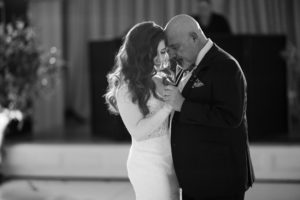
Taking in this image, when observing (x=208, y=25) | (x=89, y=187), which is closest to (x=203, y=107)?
(x=89, y=187)

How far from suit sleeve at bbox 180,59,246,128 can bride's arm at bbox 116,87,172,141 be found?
0.15 meters

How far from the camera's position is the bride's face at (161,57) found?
217 cm

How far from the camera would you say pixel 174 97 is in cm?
208

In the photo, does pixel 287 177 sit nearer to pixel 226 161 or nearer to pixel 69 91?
pixel 226 161

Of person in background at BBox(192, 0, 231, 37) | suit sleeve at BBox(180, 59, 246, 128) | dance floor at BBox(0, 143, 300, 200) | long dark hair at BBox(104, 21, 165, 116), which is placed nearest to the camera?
suit sleeve at BBox(180, 59, 246, 128)

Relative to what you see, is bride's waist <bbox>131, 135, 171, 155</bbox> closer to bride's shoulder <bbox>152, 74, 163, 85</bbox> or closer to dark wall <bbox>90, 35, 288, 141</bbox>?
bride's shoulder <bbox>152, 74, 163, 85</bbox>

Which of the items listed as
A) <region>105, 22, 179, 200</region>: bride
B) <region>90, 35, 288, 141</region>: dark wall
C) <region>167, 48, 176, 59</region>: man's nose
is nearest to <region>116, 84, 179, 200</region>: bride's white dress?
<region>105, 22, 179, 200</region>: bride

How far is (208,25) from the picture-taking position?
17.4ft

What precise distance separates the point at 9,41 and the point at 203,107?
302 centimetres

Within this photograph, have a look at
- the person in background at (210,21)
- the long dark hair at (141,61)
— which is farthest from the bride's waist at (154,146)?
the person in background at (210,21)

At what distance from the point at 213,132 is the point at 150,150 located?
1.03 ft

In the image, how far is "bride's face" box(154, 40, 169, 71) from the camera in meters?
2.17

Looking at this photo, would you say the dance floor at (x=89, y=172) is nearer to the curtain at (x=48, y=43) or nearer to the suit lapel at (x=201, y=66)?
the curtain at (x=48, y=43)

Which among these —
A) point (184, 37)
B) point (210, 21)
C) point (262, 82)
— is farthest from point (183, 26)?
point (210, 21)
